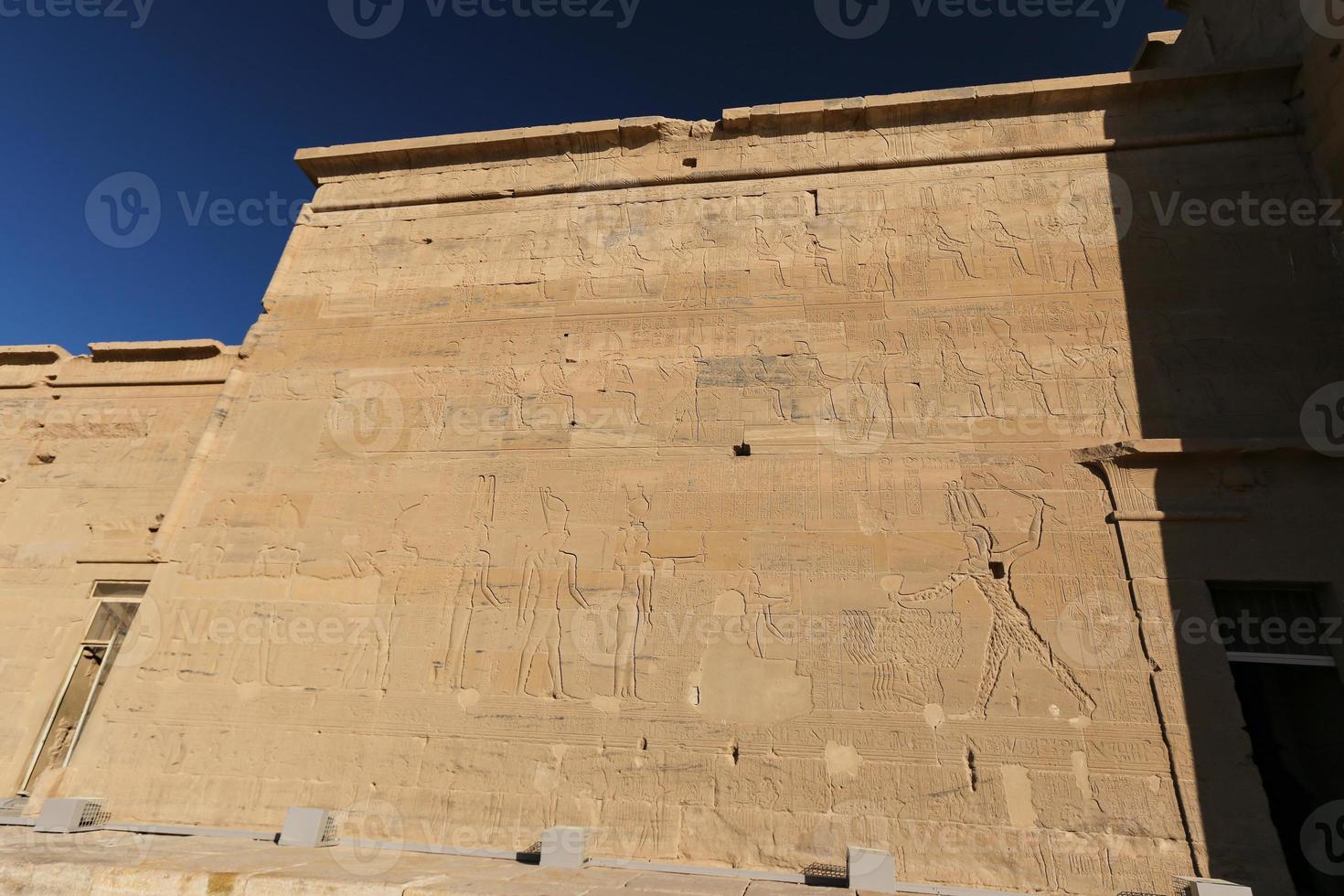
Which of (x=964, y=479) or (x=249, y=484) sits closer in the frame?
(x=964, y=479)

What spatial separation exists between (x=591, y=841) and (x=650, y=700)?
0.95m

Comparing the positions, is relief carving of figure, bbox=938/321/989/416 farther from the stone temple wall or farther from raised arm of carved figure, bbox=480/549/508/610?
raised arm of carved figure, bbox=480/549/508/610

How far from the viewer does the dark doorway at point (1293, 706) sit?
Result: 14.4 ft

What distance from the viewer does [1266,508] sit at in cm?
488

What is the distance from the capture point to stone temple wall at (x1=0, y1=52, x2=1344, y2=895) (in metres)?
4.61

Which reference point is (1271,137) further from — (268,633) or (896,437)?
(268,633)

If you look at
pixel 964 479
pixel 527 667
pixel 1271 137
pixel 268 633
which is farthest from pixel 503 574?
pixel 1271 137
